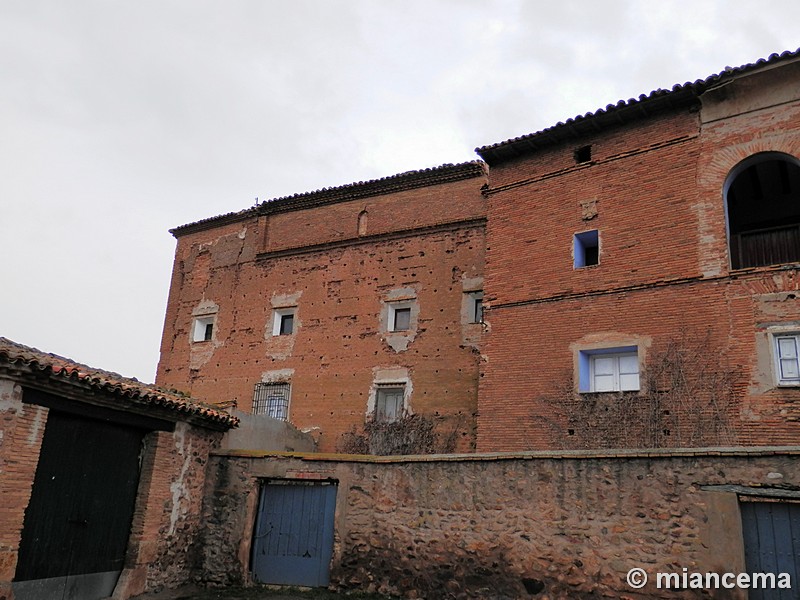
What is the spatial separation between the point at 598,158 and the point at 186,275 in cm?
1471

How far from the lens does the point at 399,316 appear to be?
725 inches

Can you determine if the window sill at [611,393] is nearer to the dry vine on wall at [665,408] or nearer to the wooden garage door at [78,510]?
the dry vine on wall at [665,408]

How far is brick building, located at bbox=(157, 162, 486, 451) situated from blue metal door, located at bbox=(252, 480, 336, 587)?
19.4ft

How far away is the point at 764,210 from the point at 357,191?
1091 cm

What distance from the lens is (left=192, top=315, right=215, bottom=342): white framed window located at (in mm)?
21406

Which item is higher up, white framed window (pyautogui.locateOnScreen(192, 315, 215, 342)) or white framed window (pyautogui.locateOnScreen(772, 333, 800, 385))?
white framed window (pyautogui.locateOnScreen(192, 315, 215, 342))

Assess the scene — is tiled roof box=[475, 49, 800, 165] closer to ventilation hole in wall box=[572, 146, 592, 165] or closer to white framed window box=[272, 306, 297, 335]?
ventilation hole in wall box=[572, 146, 592, 165]

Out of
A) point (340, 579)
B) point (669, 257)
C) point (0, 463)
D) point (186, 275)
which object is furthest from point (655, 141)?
point (186, 275)

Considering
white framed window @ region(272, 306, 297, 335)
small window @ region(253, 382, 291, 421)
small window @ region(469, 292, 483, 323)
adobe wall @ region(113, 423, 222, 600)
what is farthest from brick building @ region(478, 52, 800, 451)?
white framed window @ region(272, 306, 297, 335)

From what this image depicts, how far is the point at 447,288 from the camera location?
17.7 m

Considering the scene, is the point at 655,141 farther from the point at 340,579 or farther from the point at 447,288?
the point at 340,579

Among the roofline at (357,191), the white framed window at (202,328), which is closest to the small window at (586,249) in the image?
the roofline at (357,191)

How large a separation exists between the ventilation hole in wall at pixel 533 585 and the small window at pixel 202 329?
49.5ft

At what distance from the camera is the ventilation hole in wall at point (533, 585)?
8.59 metres
